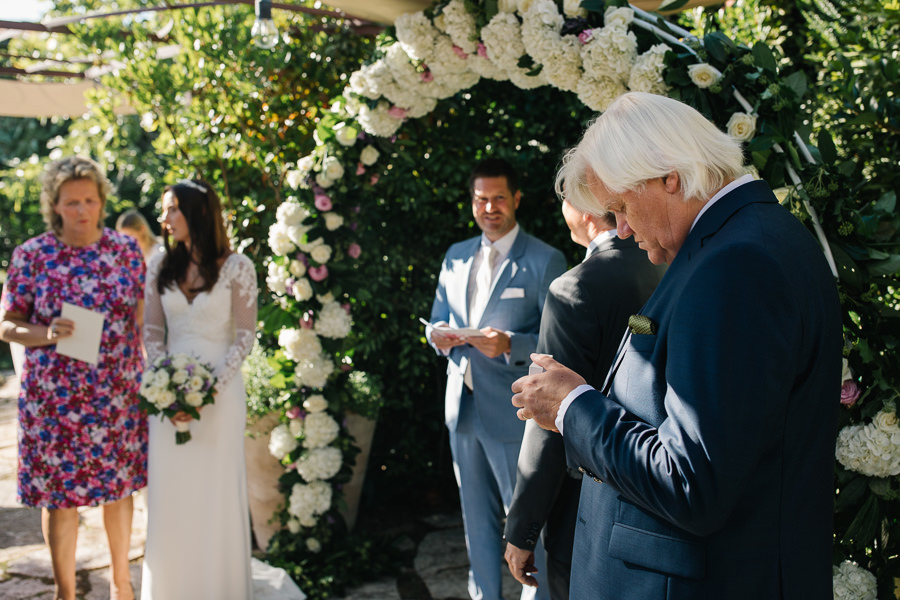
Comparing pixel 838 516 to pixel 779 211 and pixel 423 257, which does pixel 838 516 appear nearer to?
pixel 779 211

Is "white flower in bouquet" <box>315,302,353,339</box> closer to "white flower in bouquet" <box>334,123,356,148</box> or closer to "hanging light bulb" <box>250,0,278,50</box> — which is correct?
"white flower in bouquet" <box>334,123,356,148</box>

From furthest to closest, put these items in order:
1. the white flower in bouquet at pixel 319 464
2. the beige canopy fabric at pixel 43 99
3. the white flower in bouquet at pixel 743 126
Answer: the beige canopy fabric at pixel 43 99 < the white flower in bouquet at pixel 319 464 < the white flower in bouquet at pixel 743 126

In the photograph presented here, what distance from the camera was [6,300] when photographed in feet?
11.4

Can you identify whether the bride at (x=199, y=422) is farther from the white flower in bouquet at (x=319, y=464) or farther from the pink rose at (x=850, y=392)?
the pink rose at (x=850, y=392)

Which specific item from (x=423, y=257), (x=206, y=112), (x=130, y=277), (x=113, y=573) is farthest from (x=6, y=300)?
(x=423, y=257)

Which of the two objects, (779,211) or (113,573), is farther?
(113,573)

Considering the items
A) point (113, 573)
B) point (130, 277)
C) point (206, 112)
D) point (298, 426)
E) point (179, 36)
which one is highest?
point (179, 36)

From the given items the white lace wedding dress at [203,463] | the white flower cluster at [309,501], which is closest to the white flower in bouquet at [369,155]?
the white lace wedding dress at [203,463]

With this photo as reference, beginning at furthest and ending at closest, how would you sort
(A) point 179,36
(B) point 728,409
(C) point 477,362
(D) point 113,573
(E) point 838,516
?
(A) point 179,36
(D) point 113,573
(C) point 477,362
(E) point 838,516
(B) point 728,409

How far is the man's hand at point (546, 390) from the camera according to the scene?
61.5 inches

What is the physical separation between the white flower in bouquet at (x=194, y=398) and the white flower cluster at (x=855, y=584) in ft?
7.95

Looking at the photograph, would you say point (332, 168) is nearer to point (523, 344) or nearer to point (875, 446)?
point (523, 344)

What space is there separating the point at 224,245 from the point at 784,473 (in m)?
2.77

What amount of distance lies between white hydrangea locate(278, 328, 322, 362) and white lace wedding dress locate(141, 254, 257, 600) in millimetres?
440
